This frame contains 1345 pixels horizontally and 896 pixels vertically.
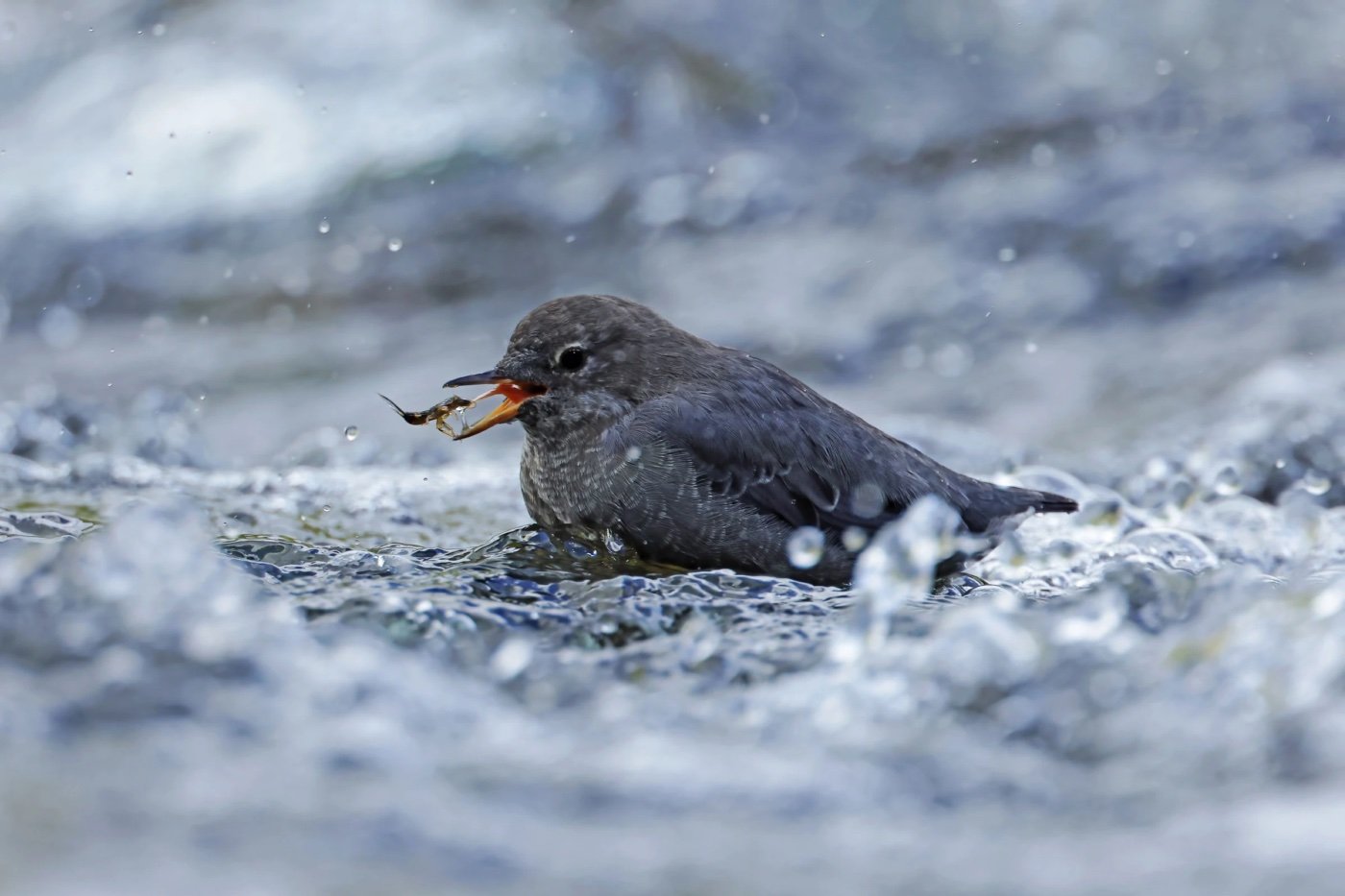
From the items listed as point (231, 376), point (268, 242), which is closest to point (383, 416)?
point (231, 376)

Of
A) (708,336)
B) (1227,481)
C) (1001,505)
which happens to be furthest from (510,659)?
(708,336)

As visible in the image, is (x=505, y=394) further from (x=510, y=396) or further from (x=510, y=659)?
A: (x=510, y=659)

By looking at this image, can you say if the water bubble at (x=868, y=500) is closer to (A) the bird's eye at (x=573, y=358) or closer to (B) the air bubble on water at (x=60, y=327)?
(A) the bird's eye at (x=573, y=358)

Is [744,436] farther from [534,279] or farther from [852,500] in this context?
[534,279]

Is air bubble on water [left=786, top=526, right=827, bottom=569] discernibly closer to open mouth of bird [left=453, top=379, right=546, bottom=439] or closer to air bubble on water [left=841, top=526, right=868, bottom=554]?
air bubble on water [left=841, top=526, right=868, bottom=554]

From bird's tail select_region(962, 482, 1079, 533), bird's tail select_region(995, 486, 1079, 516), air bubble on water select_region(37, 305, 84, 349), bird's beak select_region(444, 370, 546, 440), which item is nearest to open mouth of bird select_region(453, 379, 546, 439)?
bird's beak select_region(444, 370, 546, 440)
